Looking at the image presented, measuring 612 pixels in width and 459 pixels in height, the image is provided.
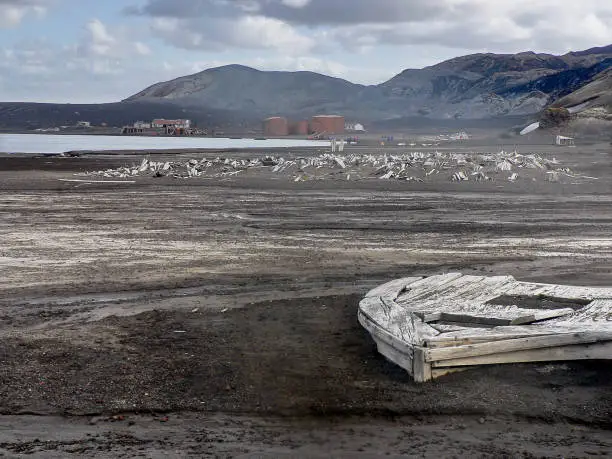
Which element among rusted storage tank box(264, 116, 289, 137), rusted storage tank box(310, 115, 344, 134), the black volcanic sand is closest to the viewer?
the black volcanic sand

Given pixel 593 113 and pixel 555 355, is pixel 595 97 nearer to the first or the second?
pixel 593 113

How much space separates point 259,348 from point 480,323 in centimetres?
224

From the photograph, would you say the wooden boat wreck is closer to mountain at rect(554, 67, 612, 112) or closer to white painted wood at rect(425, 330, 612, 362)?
white painted wood at rect(425, 330, 612, 362)

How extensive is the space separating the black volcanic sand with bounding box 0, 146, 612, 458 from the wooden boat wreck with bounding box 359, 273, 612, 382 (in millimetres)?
159

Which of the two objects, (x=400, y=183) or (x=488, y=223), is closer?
(x=488, y=223)

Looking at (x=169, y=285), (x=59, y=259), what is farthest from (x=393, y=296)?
(x=59, y=259)

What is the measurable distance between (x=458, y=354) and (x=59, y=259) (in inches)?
343

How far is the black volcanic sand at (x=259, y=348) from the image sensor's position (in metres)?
6.04

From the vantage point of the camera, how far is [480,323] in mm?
8305

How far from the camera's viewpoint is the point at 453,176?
3250 cm

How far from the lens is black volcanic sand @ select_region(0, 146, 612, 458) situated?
6043mm

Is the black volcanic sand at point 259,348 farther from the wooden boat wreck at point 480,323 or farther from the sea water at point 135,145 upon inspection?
the sea water at point 135,145

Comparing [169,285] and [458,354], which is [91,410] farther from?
[169,285]

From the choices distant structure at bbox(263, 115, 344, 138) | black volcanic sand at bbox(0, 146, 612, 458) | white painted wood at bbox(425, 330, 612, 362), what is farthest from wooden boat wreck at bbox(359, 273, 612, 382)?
distant structure at bbox(263, 115, 344, 138)
